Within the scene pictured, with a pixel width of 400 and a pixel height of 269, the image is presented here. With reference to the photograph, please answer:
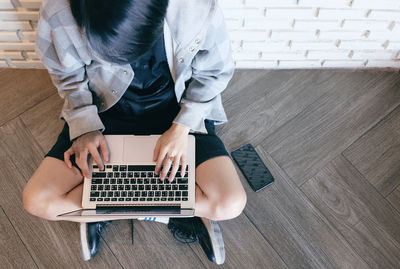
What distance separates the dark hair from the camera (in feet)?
1.68

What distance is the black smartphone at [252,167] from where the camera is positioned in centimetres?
115

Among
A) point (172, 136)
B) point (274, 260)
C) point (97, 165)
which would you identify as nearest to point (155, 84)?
point (172, 136)

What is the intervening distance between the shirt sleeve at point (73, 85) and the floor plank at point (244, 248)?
1.67 ft

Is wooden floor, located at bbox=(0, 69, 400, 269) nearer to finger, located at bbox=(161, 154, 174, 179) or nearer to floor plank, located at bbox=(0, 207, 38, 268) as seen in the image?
floor plank, located at bbox=(0, 207, 38, 268)

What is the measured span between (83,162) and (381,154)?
1013 mm

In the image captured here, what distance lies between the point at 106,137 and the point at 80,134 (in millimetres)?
69

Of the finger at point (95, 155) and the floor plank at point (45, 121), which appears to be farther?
the floor plank at point (45, 121)

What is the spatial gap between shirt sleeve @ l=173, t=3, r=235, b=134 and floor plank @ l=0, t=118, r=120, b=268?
518mm

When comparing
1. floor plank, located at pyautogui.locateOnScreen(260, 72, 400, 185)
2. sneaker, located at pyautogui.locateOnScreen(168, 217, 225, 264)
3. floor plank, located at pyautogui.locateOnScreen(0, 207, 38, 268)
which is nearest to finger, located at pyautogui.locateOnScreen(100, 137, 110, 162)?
sneaker, located at pyautogui.locateOnScreen(168, 217, 225, 264)

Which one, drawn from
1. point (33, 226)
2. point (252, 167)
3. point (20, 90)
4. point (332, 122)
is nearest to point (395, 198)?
point (332, 122)

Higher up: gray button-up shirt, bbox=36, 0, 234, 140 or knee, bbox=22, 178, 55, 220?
gray button-up shirt, bbox=36, 0, 234, 140

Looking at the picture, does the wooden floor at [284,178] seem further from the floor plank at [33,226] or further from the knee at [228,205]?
the knee at [228,205]

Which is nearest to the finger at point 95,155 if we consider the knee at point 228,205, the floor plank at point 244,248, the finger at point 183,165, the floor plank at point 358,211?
the finger at point 183,165

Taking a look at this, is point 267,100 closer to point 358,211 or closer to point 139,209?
point 358,211
